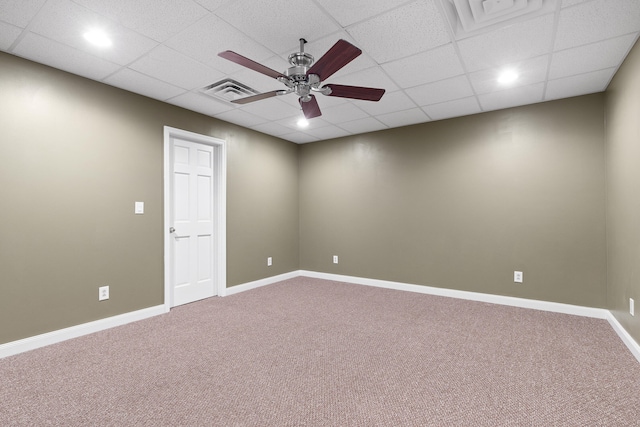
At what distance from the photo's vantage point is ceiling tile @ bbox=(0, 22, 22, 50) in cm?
216

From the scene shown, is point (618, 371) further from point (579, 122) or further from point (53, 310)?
point (53, 310)

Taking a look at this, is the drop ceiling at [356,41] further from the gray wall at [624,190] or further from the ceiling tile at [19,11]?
the gray wall at [624,190]

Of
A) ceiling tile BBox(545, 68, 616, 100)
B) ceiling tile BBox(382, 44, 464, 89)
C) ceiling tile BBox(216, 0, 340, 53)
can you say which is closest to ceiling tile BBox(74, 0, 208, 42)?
ceiling tile BBox(216, 0, 340, 53)

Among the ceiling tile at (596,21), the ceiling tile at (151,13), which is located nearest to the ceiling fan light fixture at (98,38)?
the ceiling tile at (151,13)

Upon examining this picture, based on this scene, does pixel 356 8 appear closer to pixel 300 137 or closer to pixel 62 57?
pixel 62 57

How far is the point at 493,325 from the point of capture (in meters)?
3.12

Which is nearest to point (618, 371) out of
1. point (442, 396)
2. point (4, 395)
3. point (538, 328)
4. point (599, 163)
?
point (538, 328)

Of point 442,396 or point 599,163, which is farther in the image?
point 599,163

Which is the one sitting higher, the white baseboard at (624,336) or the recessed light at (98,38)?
the recessed light at (98,38)

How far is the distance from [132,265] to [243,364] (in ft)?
6.01

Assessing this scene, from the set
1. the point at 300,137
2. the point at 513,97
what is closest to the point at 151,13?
the point at 300,137

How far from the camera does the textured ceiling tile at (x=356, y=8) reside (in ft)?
6.35

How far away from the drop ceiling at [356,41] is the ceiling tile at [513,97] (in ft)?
0.08

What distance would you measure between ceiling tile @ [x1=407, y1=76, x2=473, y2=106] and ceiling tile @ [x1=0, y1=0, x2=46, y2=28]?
3.07 meters
